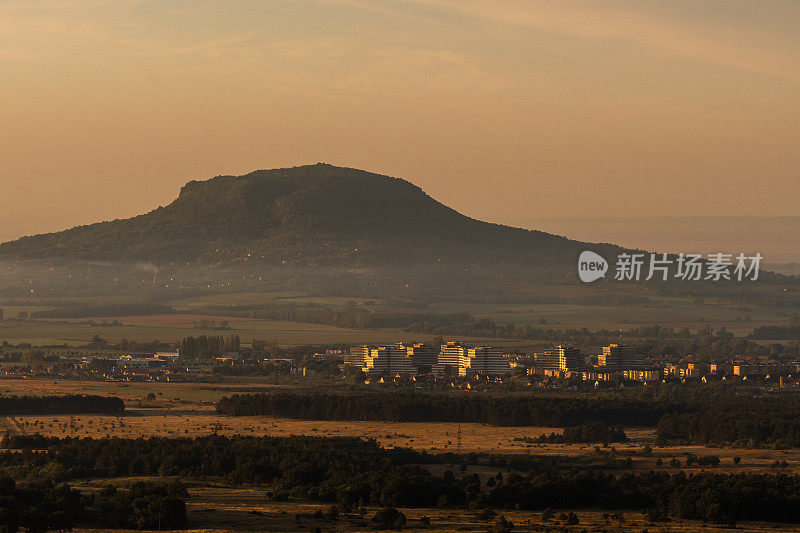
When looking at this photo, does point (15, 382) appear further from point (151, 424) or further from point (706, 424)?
point (706, 424)

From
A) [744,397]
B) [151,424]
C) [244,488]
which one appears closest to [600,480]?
[244,488]

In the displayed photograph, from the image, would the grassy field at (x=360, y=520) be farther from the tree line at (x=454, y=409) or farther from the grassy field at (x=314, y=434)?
the tree line at (x=454, y=409)

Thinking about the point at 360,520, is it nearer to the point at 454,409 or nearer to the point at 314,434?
the point at 314,434

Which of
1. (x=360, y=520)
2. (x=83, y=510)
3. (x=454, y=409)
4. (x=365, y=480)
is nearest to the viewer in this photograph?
(x=83, y=510)

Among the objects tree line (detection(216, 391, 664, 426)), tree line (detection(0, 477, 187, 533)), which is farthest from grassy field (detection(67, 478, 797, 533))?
tree line (detection(216, 391, 664, 426))

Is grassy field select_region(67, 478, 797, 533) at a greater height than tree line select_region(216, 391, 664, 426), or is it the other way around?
tree line select_region(216, 391, 664, 426)

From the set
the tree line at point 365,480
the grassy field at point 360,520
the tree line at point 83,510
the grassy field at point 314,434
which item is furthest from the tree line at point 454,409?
the tree line at point 83,510

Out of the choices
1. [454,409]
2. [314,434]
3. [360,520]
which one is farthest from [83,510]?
[454,409]

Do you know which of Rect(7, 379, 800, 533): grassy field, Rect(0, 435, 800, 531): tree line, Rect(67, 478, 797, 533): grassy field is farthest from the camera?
Rect(0, 435, 800, 531): tree line

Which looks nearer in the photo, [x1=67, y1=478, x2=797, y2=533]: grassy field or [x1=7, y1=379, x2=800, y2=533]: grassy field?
[x1=67, y1=478, x2=797, y2=533]: grassy field

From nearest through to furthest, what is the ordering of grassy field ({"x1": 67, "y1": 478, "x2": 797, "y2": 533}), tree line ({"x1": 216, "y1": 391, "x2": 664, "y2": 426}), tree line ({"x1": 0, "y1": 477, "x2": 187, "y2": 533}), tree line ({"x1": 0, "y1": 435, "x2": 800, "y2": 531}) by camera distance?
tree line ({"x1": 0, "y1": 477, "x2": 187, "y2": 533}) < grassy field ({"x1": 67, "y1": 478, "x2": 797, "y2": 533}) < tree line ({"x1": 0, "y1": 435, "x2": 800, "y2": 531}) < tree line ({"x1": 216, "y1": 391, "x2": 664, "y2": 426})

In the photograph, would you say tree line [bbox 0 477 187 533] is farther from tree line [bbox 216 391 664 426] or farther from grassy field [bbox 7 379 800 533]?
tree line [bbox 216 391 664 426]
